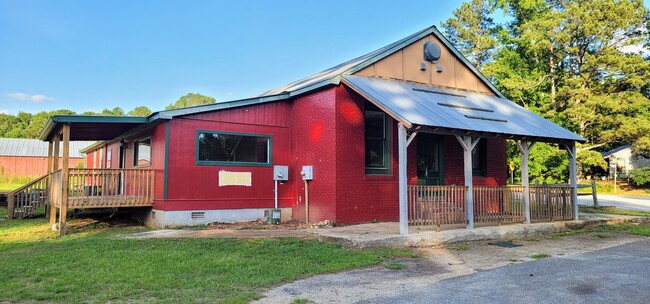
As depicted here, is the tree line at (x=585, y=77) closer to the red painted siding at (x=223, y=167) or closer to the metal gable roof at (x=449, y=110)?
the metal gable roof at (x=449, y=110)

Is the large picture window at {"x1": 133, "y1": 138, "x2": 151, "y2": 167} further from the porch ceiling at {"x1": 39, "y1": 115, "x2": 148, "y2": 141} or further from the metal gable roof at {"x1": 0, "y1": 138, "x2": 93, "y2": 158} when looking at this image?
the metal gable roof at {"x1": 0, "y1": 138, "x2": 93, "y2": 158}

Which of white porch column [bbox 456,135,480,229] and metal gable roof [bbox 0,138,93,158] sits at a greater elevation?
metal gable roof [bbox 0,138,93,158]

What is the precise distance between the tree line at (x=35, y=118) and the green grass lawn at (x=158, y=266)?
58.8m

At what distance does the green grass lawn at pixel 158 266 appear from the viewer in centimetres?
546

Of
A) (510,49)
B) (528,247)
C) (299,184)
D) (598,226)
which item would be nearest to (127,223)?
(299,184)

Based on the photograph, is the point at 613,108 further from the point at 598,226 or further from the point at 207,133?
the point at 207,133

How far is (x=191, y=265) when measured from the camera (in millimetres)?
7074

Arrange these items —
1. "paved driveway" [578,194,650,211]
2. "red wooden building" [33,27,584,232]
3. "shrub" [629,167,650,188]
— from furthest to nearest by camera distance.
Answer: "shrub" [629,167,650,188] → "paved driveway" [578,194,650,211] → "red wooden building" [33,27,584,232]

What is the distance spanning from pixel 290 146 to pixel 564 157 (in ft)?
81.1

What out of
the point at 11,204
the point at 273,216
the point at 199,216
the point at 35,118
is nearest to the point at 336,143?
the point at 273,216

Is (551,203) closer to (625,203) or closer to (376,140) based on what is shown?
(376,140)

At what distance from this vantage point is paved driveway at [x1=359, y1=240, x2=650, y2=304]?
530 cm

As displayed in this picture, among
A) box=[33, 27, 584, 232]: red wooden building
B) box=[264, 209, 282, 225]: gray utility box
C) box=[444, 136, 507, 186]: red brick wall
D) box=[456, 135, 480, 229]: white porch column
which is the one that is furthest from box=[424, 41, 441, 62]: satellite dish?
box=[264, 209, 282, 225]: gray utility box

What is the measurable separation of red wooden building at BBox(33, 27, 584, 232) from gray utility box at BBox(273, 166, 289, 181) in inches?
12.0
